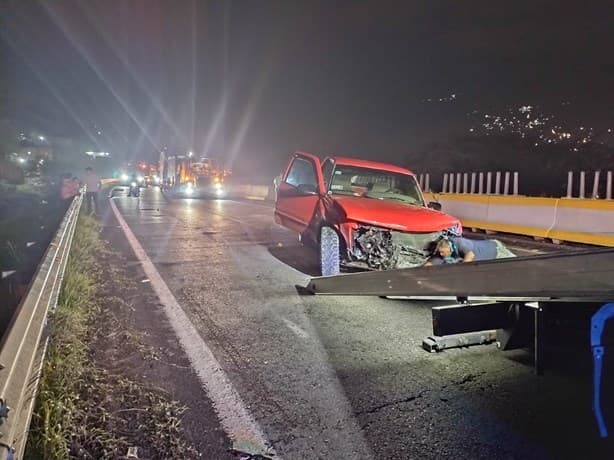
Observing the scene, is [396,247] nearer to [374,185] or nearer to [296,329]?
[296,329]

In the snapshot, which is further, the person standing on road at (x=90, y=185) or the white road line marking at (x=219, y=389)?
the person standing on road at (x=90, y=185)

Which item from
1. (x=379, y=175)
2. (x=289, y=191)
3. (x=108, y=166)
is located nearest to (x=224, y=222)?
(x=289, y=191)

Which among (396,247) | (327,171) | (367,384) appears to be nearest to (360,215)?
(396,247)

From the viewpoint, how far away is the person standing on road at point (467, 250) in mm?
4750

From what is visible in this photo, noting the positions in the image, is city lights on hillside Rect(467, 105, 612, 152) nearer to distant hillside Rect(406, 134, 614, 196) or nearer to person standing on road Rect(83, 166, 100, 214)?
distant hillside Rect(406, 134, 614, 196)

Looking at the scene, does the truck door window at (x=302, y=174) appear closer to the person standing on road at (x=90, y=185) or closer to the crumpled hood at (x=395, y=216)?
the crumpled hood at (x=395, y=216)

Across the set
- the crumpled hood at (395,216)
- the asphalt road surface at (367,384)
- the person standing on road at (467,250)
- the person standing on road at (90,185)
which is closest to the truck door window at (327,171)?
the crumpled hood at (395,216)

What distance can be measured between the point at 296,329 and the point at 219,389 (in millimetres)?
1328

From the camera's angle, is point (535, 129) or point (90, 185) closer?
point (90, 185)

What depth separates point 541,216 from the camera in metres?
10.2

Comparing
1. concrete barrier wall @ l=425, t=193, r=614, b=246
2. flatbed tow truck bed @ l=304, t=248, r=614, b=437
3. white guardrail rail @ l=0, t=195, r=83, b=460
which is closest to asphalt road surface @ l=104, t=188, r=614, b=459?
flatbed tow truck bed @ l=304, t=248, r=614, b=437

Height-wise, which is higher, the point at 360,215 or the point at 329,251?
the point at 360,215

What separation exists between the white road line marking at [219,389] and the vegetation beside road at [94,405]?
27 cm

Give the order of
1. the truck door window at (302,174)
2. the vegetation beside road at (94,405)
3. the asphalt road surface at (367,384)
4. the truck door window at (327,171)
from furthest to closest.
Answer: the truck door window at (302,174) → the truck door window at (327,171) → the asphalt road surface at (367,384) → the vegetation beside road at (94,405)
